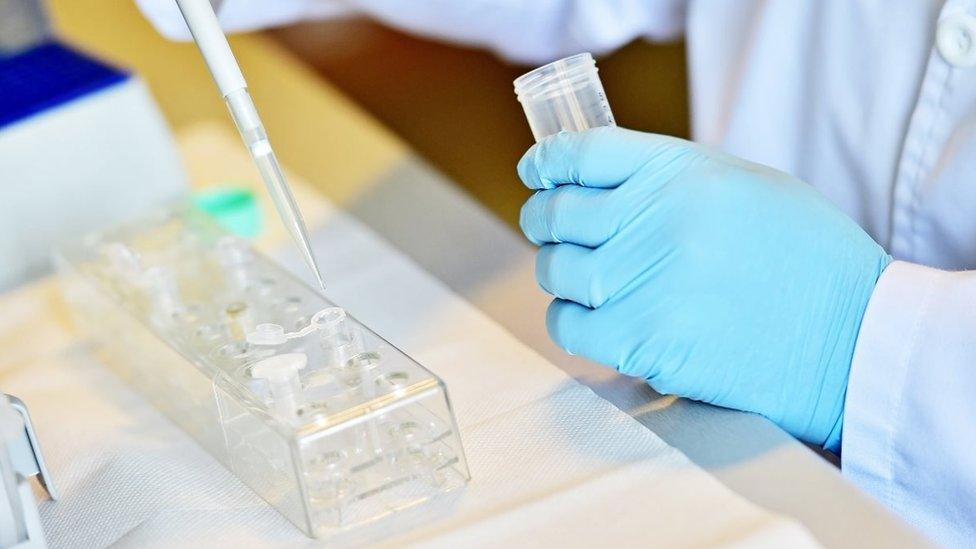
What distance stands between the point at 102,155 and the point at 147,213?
0.46 feet

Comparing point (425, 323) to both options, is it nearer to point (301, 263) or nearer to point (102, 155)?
point (301, 263)

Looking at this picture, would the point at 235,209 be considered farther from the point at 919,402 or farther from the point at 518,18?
the point at 919,402

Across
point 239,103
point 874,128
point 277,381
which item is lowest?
point 874,128

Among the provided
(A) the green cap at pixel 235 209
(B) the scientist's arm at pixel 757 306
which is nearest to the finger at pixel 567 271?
(B) the scientist's arm at pixel 757 306

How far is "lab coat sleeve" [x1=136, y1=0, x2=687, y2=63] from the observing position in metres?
1.34

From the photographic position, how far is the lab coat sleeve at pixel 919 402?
33.4 inches

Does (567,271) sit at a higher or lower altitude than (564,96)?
lower

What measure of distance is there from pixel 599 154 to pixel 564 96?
7 cm

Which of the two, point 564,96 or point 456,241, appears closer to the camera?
point 564,96

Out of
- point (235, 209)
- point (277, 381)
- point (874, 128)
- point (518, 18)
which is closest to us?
point (277, 381)

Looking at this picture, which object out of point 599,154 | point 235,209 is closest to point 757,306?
point 599,154

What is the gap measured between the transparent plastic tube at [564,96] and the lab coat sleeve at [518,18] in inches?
18.0

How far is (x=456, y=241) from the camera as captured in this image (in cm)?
119

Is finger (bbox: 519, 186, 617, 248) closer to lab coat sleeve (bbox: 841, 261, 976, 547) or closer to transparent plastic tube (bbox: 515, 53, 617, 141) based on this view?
transparent plastic tube (bbox: 515, 53, 617, 141)
